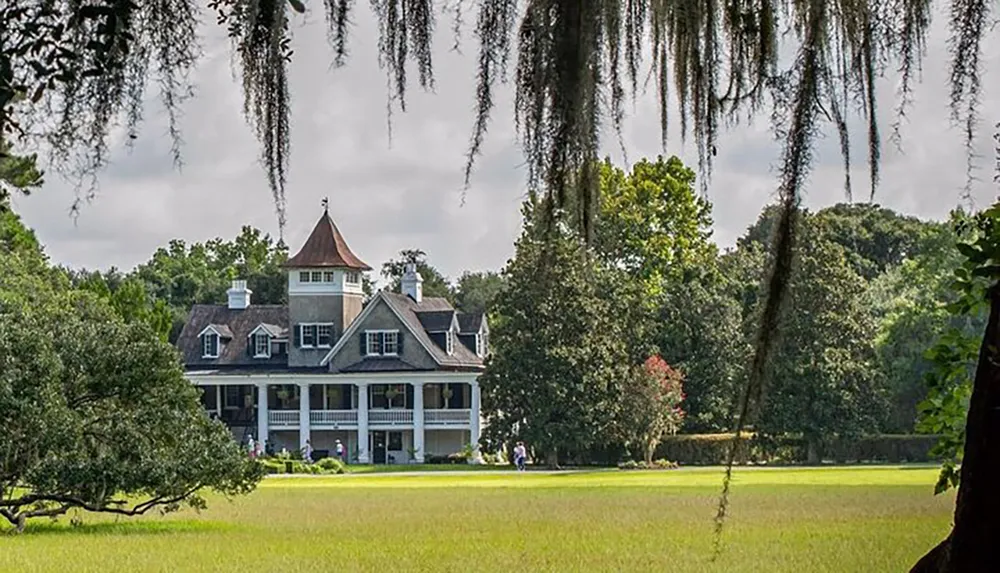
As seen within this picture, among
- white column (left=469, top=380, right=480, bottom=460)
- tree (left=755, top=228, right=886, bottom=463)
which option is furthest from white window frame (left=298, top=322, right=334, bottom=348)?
tree (left=755, top=228, right=886, bottom=463)

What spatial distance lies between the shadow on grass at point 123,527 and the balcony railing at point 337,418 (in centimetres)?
2821

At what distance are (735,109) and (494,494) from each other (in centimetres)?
2506

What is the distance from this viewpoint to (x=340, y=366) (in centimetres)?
4850

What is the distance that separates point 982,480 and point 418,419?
45.5 m

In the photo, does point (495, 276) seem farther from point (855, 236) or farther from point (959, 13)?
point (959, 13)

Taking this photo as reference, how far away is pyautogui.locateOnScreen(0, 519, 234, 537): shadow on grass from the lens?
704 inches

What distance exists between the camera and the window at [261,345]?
50.2 metres

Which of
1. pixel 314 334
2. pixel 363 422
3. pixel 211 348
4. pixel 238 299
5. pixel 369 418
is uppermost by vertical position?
pixel 238 299

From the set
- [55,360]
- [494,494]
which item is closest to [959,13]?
[55,360]

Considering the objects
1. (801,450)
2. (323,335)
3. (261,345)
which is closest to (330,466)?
(323,335)

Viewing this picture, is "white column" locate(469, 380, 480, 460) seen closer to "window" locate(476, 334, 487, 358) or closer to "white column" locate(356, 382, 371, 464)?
"white column" locate(356, 382, 371, 464)

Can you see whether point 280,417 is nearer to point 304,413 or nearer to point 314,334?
point 304,413

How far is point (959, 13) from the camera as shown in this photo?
91.9 inches

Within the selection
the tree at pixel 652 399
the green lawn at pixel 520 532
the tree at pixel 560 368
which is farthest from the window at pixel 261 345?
the green lawn at pixel 520 532
